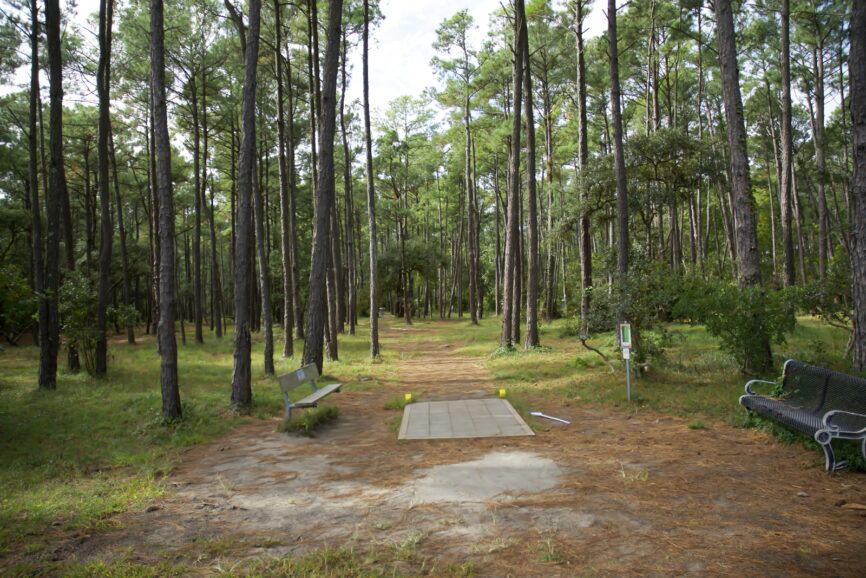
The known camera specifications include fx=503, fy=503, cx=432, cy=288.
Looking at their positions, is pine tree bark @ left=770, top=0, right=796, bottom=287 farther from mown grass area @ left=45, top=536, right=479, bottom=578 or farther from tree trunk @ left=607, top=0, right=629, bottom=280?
mown grass area @ left=45, top=536, right=479, bottom=578

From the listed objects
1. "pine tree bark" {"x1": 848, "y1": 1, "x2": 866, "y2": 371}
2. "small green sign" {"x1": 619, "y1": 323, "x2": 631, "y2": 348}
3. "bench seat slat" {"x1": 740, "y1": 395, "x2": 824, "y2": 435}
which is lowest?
"bench seat slat" {"x1": 740, "y1": 395, "x2": 824, "y2": 435}

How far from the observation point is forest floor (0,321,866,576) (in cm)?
308

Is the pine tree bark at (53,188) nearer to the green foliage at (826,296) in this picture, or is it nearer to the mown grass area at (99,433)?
the mown grass area at (99,433)

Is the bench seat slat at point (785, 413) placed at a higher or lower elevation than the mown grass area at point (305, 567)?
higher

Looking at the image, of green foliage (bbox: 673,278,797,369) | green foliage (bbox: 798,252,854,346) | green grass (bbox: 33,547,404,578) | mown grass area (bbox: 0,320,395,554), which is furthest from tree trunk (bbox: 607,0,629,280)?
green grass (bbox: 33,547,404,578)

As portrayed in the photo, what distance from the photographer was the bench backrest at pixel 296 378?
23.3 ft

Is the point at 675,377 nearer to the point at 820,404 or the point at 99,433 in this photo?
the point at 820,404

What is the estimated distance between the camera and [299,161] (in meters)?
26.1

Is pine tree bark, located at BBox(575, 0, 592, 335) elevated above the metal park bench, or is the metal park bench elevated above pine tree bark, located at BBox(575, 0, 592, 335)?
pine tree bark, located at BBox(575, 0, 592, 335)

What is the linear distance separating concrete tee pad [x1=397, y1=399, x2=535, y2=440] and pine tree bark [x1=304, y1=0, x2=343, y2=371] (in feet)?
10.0

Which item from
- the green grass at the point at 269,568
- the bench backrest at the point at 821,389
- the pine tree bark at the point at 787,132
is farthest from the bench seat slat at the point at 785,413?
the pine tree bark at the point at 787,132

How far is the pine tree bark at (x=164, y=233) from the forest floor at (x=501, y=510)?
1529 millimetres

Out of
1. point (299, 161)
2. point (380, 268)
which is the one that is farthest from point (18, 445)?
point (380, 268)

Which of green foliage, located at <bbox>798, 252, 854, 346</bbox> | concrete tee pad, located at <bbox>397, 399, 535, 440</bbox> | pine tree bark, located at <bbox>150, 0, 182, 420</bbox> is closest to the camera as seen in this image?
→ concrete tee pad, located at <bbox>397, 399, 535, 440</bbox>
